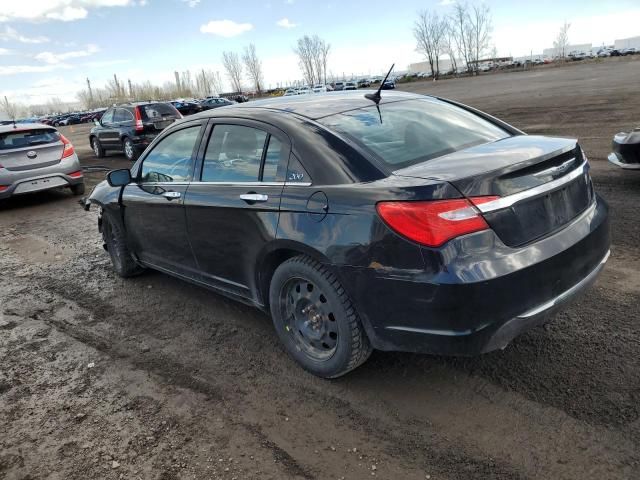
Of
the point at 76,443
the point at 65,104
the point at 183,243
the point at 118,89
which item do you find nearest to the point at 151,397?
the point at 76,443

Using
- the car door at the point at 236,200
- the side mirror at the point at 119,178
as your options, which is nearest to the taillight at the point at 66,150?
the side mirror at the point at 119,178

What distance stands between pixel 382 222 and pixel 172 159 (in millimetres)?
2321

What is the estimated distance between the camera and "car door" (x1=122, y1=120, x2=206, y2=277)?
160 inches

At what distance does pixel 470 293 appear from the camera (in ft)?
8.16

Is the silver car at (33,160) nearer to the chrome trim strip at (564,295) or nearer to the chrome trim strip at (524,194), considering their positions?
the chrome trim strip at (524,194)

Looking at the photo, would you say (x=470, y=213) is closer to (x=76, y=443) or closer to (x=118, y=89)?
(x=76, y=443)

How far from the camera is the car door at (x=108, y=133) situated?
53.4ft

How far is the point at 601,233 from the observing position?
311 centimetres

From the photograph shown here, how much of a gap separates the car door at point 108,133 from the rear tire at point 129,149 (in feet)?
1.39

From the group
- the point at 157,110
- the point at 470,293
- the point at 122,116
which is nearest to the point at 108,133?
the point at 122,116

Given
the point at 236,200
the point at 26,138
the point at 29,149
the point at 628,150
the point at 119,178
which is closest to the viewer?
the point at 236,200

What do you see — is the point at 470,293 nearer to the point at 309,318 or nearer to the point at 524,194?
the point at 524,194

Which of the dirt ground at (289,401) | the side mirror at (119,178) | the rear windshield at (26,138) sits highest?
the rear windshield at (26,138)

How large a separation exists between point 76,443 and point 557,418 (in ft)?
8.35
